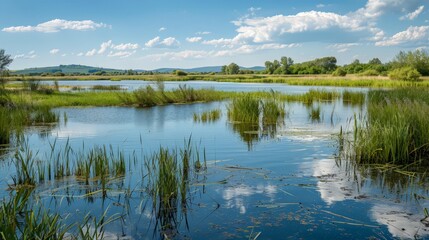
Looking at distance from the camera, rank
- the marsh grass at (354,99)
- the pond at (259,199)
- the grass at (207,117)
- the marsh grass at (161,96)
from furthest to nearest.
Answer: the marsh grass at (354,99), the marsh grass at (161,96), the grass at (207,117), the pond at (259,199)

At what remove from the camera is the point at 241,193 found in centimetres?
771

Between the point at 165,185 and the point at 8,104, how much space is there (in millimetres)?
14831

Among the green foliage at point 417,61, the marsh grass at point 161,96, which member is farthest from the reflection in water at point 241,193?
the green foliage at point 417,61

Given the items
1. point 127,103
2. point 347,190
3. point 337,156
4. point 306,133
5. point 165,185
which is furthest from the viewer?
point 127,103

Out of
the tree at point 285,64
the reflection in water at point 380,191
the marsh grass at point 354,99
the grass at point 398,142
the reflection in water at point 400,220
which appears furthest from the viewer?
the tree at point 285,64

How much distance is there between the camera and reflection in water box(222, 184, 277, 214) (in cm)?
709

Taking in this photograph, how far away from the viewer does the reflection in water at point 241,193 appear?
7.09 m

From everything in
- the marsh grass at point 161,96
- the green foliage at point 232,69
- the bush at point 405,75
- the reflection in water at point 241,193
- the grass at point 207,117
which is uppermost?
the green foliage at point 232,69

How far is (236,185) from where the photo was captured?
27.1ft

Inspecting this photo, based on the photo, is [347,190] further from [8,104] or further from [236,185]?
[8,104]

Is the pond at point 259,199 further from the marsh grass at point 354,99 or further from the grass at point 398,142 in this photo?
the marsh grass at point 354,99

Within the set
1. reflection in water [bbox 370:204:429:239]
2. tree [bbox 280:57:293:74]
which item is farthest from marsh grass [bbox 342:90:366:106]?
tree [bbox 280:57:293:74]

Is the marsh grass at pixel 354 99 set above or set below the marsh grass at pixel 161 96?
below

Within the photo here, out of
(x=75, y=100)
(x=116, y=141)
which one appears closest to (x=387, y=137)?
(x=116, y=141)
